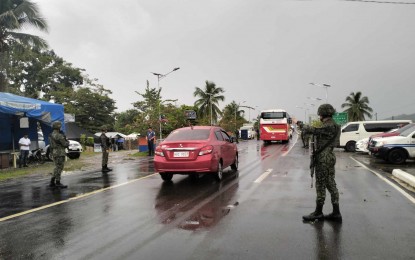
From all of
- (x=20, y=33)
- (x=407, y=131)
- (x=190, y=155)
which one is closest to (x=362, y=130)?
(x=407, y=131)

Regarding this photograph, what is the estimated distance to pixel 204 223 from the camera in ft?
19.2

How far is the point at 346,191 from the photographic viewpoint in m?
8.72

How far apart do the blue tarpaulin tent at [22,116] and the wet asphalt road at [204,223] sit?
930 cm

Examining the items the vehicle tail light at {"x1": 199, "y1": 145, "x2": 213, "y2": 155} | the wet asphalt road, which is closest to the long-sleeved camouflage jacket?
the wet asphalt road

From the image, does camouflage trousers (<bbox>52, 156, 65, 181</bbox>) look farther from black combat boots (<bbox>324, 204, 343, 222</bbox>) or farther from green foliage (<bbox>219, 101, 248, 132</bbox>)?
green foliage (<bbox>219, 101, 248, 132</bbox>)

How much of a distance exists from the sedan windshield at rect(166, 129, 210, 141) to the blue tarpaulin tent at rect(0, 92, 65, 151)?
10249mm

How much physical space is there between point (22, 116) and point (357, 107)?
73.1 m

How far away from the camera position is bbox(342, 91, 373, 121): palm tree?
78750mm

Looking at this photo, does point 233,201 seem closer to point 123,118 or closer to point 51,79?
point 51,79

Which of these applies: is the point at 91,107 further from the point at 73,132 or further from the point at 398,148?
the point at 398,148

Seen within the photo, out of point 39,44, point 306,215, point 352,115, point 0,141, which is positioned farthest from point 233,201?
point 352,115

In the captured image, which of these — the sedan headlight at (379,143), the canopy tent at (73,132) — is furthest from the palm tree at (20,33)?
the sedan headlight at (379,143)

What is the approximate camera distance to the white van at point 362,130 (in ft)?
77.7

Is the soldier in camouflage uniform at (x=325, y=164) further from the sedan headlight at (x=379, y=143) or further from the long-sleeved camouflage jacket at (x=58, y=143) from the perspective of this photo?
the sedan headlight at (x=379, y=143)
